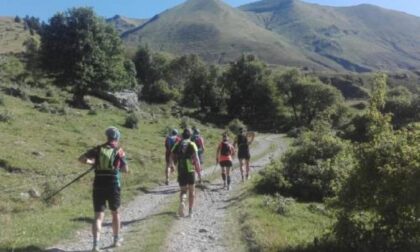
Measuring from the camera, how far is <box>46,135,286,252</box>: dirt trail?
549 inches

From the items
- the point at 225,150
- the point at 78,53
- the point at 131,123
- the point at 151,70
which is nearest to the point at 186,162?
the point at 225,150

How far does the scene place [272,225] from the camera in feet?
55.3

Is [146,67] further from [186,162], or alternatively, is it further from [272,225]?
[272,225]

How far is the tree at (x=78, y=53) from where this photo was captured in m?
54.8

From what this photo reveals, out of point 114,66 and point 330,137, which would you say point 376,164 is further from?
point 114,66

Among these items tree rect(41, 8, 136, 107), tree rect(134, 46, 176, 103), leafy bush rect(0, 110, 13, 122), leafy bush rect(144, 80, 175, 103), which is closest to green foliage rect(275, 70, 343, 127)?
tree rect(134, 46, 176, 103)

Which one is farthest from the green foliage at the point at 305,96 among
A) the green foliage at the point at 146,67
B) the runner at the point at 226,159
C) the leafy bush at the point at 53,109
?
the runner at the point at 226,159

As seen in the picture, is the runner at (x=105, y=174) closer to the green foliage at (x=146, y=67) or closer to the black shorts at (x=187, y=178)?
the black shorts at (x=187, y=178)

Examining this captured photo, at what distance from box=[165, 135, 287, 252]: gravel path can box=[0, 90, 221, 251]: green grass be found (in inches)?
111

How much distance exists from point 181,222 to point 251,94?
82.9m

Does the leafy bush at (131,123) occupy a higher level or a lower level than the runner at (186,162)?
lower

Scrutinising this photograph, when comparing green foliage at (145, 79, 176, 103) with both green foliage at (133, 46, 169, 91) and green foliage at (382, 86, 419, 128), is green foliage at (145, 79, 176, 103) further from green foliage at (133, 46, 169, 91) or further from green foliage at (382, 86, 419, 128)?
green foliage at (382, 86, 419, 128)

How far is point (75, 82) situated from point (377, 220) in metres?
44.1

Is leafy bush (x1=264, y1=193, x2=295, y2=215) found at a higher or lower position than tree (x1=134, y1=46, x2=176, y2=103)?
lower
